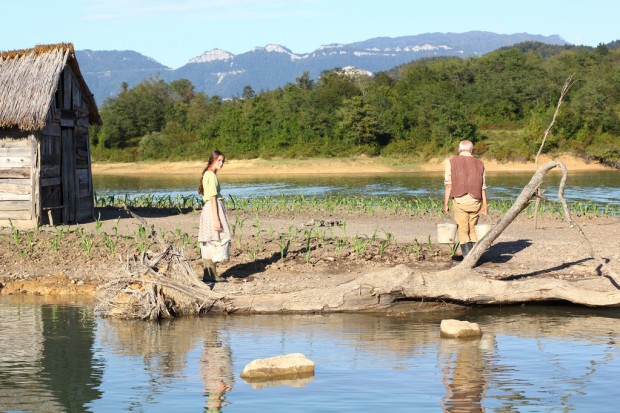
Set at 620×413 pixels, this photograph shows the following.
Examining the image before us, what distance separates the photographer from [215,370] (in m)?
9.16

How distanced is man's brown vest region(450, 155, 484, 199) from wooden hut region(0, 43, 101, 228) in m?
8.42

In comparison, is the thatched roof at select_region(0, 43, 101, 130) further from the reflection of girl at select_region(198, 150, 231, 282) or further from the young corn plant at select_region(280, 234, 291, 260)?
the reflection of girl at select_region(198, 150, 231, 282)

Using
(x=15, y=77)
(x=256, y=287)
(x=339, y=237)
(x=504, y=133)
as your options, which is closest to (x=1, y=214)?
(x=15, y=77)

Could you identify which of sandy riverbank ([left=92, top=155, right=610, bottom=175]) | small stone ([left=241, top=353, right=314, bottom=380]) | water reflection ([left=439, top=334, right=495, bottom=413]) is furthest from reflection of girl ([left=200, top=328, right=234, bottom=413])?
sandy riverbank ([left=92, top=155, right=610, bottom=175])

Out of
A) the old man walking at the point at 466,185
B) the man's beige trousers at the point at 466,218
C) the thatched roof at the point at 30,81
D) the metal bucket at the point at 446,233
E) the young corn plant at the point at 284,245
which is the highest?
the thatched roof at the point at 30,81

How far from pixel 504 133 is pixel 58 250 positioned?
49.5 meters

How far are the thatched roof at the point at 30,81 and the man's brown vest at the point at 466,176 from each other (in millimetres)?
8422

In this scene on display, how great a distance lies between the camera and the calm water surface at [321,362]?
8094 mm

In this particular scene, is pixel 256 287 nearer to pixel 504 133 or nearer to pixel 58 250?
pixel 58 250

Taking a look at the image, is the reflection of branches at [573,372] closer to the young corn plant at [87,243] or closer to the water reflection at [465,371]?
the water reflection at [465,371]

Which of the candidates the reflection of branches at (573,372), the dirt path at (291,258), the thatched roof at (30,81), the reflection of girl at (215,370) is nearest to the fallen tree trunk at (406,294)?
the dirt path at (291,258)

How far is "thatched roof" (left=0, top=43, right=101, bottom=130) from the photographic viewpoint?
17.8m

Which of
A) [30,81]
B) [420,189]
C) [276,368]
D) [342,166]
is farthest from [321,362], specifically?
[342,166]

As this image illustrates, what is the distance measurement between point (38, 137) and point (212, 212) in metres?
7.15
